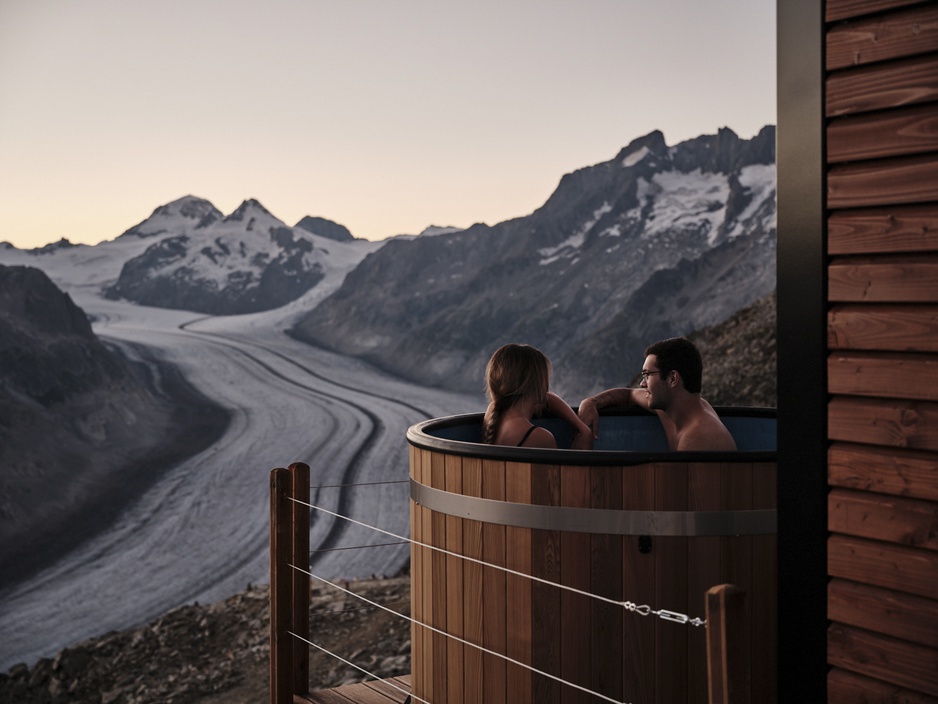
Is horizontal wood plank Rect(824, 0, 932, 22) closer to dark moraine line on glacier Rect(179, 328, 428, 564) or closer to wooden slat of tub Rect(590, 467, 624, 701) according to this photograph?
wooden slat of tub Rect(590, 467, 624, 701)

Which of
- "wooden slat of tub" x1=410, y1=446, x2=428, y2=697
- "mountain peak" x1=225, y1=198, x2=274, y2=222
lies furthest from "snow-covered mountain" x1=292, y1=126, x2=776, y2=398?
"wooden slat of tub" x1=410, y1=446, x2=428, y2=697

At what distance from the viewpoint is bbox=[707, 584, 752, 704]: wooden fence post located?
2.26 metres

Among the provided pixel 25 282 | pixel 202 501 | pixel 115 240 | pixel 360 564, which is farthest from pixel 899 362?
pixel 115 240

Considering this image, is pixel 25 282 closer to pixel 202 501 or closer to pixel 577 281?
pixel 202 501

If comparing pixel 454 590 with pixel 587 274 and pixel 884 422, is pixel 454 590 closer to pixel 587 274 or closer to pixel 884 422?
pixel 884 422

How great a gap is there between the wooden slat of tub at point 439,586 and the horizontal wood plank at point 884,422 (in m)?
1.55

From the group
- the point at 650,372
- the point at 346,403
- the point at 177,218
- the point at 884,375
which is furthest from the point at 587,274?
the point at 884,375

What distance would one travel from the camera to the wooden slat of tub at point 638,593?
3.26 meters

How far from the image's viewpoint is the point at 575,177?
82250mm

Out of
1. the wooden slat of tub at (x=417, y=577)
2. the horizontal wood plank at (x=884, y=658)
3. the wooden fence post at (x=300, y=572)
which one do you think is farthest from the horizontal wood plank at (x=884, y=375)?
the wooden fence post at (x=300, y=572)

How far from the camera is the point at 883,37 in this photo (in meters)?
2.48

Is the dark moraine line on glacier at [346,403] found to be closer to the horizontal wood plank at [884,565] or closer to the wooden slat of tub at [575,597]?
the wooden slat of tub at [575,597]

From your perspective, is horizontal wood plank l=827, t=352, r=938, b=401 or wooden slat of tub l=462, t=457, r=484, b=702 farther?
wooden slat of tub l=462, t=457, r=484, b=702

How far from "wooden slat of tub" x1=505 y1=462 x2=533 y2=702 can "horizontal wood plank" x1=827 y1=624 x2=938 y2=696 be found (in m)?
1.12
